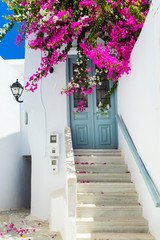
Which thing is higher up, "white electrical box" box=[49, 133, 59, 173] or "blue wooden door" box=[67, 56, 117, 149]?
"blue wooden door" box=[67, 56, 117, 149]

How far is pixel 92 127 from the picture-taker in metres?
6.95

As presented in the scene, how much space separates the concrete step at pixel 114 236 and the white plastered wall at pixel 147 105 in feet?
0.48

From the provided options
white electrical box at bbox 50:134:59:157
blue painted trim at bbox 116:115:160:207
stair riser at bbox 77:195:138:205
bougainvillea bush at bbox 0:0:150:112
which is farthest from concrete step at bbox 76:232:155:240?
bougainvillea bush at bbox 0:0:150:112

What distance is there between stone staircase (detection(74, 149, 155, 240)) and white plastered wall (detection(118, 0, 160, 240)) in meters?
0.20

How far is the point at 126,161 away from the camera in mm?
5965

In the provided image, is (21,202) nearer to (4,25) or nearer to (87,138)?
(87,138)

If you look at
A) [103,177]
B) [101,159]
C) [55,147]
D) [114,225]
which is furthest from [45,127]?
[114,225]

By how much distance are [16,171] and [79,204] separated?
5.70 meters

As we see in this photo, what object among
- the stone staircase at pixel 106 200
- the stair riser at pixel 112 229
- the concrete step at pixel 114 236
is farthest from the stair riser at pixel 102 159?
the concrete step at pixel 114 236

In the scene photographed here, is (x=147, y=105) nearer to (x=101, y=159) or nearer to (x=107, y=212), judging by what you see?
(x=107, y=212)

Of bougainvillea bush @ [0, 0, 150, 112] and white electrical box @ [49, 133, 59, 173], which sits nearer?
bougainvillea bush @ [0, 0, 150, 112]

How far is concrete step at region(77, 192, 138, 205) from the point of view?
5020mm

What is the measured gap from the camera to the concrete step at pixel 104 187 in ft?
17.2

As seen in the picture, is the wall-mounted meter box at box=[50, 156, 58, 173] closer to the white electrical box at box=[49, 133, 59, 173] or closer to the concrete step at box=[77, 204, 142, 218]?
the white electrical box at box=[49, 133, 59, 173]
